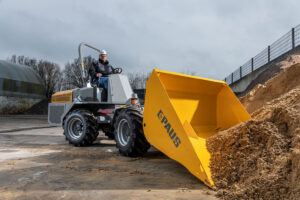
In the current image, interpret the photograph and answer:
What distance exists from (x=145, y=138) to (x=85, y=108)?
2.57 m

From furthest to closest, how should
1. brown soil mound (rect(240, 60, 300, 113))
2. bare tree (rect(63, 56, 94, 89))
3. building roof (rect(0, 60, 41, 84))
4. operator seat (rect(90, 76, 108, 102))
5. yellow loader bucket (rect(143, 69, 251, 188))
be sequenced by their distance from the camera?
bare tree (rect(63, 56, 94, 89)), building roof (rect(0, 60, 41, 84)), operator seat (rect(90, 76, 108, 102)), brown soil mound (rect(240, 60, 300, 113)), yellow loader bucket (rect(143, 69, 251, 188))

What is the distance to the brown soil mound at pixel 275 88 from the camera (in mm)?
5180

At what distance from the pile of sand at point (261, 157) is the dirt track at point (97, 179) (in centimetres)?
28

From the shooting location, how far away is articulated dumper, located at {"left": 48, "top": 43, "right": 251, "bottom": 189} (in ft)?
9.53

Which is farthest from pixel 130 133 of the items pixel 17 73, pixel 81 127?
pixel 17 73

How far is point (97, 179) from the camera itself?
2.89m

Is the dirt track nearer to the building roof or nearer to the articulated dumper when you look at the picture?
the articulated dumper

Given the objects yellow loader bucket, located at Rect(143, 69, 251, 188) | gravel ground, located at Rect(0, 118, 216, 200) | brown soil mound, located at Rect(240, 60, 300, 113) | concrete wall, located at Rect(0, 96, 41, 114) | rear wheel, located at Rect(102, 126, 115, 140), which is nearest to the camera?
gravel ground, located at Rect(0, 118, 216, 200)

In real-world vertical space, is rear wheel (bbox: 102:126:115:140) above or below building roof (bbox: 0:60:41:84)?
below

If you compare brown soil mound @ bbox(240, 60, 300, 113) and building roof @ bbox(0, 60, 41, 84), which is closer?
brown soil mound @ bbox(240, 60, 300, 113)

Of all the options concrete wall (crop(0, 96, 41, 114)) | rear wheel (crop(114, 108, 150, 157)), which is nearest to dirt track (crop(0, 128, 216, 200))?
rear wheel (crop(114, 108, 150, 157))

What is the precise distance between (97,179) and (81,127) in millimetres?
3071

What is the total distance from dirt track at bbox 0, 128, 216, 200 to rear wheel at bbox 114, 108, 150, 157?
15 cm

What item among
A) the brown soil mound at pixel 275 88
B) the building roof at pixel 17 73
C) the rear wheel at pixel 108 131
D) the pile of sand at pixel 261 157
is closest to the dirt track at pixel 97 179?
the pile of sand at pixel 261 157
